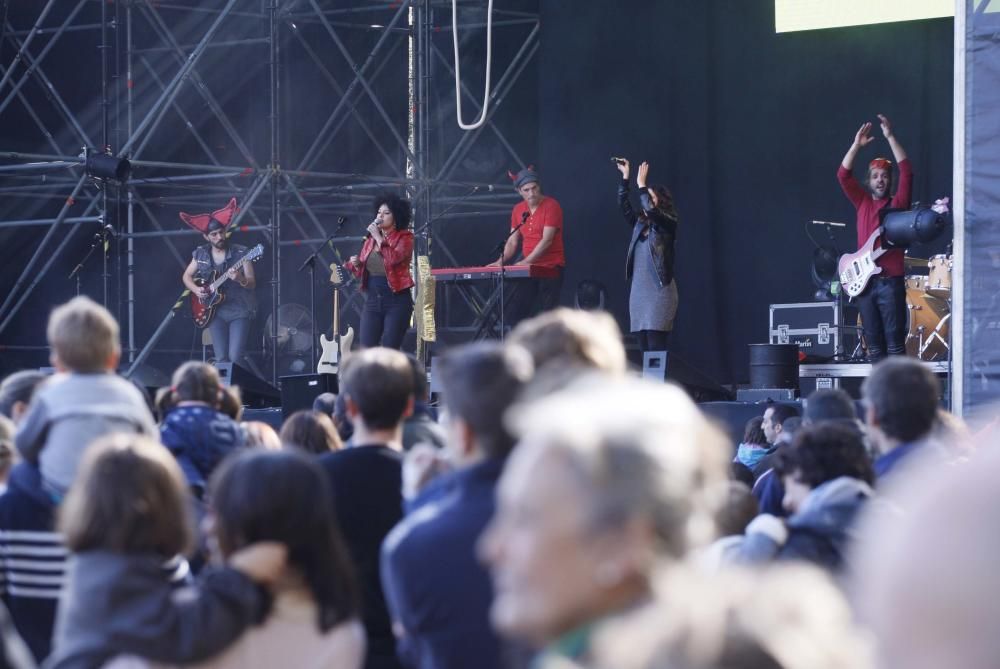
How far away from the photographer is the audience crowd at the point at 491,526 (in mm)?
1060

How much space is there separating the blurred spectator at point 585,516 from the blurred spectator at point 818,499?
1.67 metres

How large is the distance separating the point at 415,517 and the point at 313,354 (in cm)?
962

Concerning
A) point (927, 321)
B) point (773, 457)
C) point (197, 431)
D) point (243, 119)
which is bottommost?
point (773, 457)

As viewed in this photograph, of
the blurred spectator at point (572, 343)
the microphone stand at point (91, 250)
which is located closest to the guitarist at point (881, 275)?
the microphone stand at point (91, 250)

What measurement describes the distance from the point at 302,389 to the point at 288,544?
661cm

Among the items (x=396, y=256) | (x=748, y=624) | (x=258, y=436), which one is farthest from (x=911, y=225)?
(x=748, y=624)

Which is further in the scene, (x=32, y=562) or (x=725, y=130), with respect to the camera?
(x=725, y=130)

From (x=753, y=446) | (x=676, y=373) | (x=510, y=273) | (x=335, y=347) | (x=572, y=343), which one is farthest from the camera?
(x=335, y=347)

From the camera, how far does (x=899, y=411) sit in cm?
332

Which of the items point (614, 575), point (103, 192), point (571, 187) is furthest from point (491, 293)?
point (614, 575)

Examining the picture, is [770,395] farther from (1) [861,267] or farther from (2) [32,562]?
(2) [32,562]

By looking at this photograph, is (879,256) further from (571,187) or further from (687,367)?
(571,187)

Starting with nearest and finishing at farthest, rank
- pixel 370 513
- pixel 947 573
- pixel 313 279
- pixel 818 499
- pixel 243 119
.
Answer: pixel 947 573
pixel 818 499
pixel 370 513
pixel 313 279
pixel 243 119

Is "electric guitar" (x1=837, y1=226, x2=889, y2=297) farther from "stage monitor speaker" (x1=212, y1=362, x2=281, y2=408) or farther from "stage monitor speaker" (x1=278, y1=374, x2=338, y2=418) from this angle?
"stage monitor speaker" (x1=212, y1=362, x2=281, y2=408)
